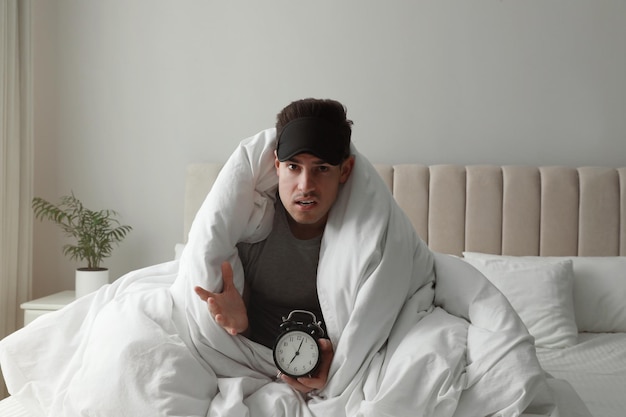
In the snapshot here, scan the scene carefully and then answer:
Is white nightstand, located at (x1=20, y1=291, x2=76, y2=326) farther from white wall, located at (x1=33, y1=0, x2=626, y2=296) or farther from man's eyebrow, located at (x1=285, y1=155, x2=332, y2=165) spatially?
man's eyebrow, located at (x1=285, y1=155, x2=332, y2=165)

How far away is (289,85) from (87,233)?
1231mm

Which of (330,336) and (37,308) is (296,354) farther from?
(37,308)

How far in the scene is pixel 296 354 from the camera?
5.25 ft

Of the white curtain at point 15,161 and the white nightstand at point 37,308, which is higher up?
the white curtain at point 15,161

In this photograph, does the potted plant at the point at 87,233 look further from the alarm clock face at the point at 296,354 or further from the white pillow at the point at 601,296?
the white pillow at the point at 601,296

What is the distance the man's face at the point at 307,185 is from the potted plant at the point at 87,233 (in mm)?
1696

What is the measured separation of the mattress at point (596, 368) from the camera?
189 centimetres

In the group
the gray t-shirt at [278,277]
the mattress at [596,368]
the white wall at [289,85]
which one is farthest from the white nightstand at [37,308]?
the mattress at [596,368]

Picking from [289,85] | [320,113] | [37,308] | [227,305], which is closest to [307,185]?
[320,113]

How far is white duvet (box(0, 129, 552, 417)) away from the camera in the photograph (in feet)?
4.86

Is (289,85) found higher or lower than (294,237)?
higher

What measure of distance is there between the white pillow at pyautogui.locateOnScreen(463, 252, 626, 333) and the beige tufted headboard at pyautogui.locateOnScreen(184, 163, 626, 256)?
0.82 feet

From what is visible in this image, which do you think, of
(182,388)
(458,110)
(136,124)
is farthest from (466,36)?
(182,388)

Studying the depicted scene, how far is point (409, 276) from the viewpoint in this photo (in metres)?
1.77
